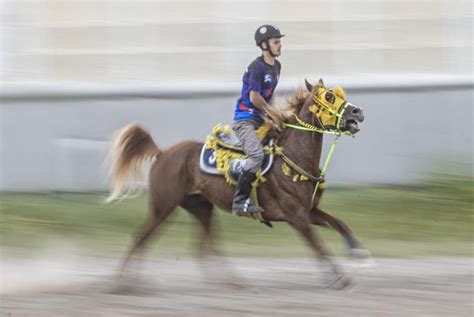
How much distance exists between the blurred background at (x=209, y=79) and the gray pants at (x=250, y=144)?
15.1 ft

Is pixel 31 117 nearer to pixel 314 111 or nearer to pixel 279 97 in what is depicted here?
pixel 279 97

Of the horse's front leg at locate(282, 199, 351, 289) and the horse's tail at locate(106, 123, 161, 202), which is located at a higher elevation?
the horse's tail at locate(106, 123, 161, 202)

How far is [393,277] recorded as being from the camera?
980 centimetres

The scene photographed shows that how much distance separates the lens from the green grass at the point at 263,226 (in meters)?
11.7

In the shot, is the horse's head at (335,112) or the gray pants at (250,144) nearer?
the horse's head at (335,112)

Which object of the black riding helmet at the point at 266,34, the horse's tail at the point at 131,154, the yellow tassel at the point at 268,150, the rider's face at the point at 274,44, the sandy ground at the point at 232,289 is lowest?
the sandy ground at the point at 232,289

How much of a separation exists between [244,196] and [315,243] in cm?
87

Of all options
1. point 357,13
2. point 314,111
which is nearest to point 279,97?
point 357,13

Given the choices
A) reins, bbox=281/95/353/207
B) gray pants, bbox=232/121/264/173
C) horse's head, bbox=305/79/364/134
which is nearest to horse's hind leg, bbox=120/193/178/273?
gray pants, bbox=232/121/264/173

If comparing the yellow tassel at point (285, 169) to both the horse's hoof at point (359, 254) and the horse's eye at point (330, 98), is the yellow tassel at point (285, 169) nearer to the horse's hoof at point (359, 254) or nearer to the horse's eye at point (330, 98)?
the horse's eye at point (330, 98)

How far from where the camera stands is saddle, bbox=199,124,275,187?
31.3ft

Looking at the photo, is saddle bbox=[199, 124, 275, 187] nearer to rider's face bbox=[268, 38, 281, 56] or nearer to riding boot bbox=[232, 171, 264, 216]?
riding boot bbox=[232, 171, 264, 216]

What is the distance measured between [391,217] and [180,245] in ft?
9.94

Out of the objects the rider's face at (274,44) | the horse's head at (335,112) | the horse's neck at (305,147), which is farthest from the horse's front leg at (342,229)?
the rider's face at (274,44)
